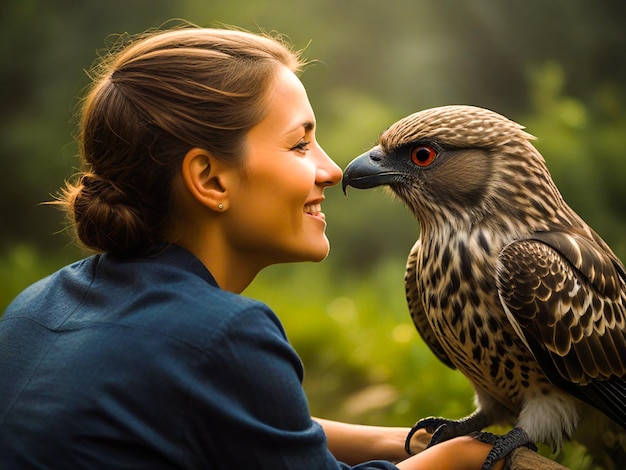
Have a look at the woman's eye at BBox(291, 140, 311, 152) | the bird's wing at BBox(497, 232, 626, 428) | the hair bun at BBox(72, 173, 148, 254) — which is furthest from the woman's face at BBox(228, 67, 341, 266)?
the bird's wing at BBox(497, 232, 626, 428)

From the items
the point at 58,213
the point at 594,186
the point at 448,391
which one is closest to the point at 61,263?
the point at 58,213

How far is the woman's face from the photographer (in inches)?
60.0

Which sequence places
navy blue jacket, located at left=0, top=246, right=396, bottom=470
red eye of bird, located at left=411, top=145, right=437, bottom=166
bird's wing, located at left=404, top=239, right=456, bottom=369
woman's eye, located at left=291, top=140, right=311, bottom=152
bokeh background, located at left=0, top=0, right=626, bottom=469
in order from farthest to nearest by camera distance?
bokeh background, located at left=0, top=0, right=626, bottom=469 < bird's wing, located at left=404, top=239, right=456, bottom=369 < red eye of bird, located at left=411, top=145, right=437, bottom=166 < woman's eye, located at left=291, top=140, right=311, bottom=152 < navy blue jacket, located at left=0, top=246, right=396, bottom=470

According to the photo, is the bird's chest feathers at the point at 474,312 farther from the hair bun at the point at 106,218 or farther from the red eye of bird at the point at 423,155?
the hair bun at the point at 106,218

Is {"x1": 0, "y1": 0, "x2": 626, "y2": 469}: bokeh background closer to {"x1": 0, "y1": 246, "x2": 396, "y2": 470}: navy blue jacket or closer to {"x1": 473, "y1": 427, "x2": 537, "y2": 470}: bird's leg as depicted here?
{"x1": 473, "y1": 427, "x2": 537, "y2": 470}: bird's leg

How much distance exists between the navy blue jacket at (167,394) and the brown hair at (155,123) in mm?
207

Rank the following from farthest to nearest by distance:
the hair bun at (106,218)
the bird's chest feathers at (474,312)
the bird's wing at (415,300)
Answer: the bird's wing at (415,300) → the bird's chest feathers at (474,312) → the hair bun at (106,218)

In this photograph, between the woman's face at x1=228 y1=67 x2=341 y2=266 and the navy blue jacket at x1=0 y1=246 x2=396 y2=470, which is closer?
the navy blue jacket at x1=0 y1=246 x2=396 y2=470

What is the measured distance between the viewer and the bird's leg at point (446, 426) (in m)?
1.89

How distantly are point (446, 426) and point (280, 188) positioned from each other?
2.59ft

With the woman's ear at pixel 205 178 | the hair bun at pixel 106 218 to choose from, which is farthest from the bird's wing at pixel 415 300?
the hair bun at pixel 106 218

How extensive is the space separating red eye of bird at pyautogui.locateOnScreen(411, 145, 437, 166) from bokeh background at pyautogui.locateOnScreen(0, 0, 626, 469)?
141 cm

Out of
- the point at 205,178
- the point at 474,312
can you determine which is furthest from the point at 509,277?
the point at 205,178

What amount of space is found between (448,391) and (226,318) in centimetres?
187
